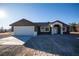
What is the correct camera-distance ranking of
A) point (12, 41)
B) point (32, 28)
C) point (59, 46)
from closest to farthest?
point (59, 46) < point (12, 41) < point (32, 28)

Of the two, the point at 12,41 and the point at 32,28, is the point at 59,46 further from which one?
the point at 32,28

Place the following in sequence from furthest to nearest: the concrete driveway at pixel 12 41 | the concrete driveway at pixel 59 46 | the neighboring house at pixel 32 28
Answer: the neighboring house at pixel 32 28 → the concrete driveway at pixel 12 41 → the concrete driveway at pixel 59 46

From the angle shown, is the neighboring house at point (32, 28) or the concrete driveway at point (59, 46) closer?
the concrete driveway at point (59, 46)

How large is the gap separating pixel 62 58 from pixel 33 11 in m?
2.61

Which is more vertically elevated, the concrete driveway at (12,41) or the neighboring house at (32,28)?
the neighboring house at (32,28)

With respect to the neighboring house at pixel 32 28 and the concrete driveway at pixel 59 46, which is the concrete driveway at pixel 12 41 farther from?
the neighboring house at pixel 32 28

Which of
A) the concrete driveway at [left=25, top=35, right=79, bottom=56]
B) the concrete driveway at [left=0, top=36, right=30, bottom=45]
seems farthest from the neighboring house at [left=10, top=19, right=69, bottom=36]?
the concrete driveway at [left=25, top=35, right=79, bottom=56]

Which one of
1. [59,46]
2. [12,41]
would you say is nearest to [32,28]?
[12,41]

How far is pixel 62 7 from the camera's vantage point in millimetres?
6355

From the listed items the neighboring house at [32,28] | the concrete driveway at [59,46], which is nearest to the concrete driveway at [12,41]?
the concrete driveway at [59,46]

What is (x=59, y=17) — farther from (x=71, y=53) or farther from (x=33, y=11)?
(x=71, y=53)

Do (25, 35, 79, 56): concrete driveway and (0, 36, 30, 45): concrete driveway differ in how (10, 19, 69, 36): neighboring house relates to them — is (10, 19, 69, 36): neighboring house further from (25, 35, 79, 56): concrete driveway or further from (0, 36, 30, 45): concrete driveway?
(25, 35, 79, 56): concrete driveway

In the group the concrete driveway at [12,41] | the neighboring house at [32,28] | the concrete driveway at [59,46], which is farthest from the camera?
the neighboring house at [32,28]

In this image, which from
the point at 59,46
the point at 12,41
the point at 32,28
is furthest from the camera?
the point at 32,28
